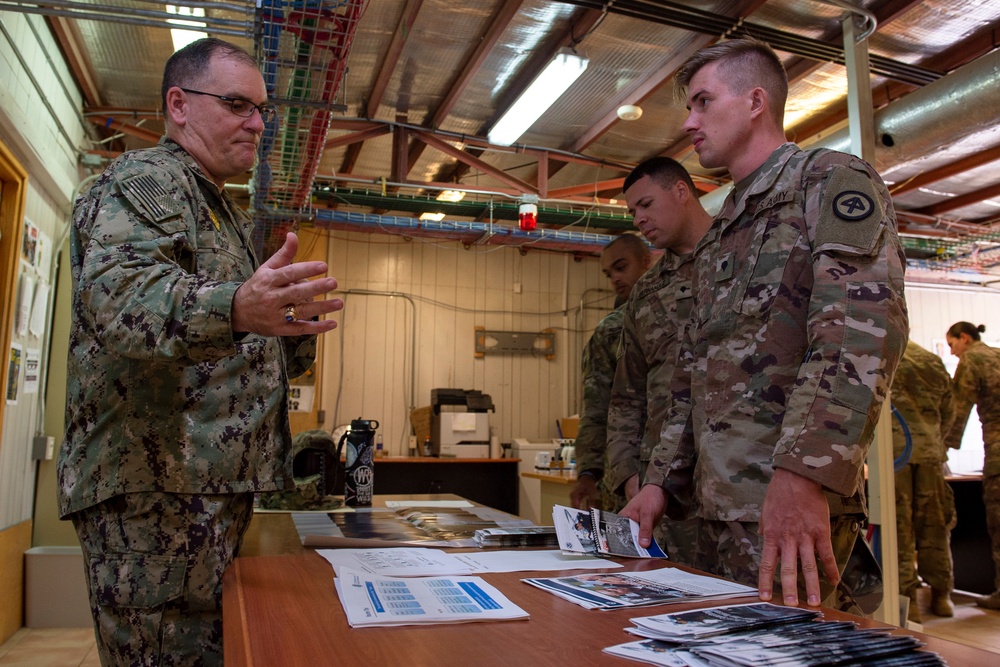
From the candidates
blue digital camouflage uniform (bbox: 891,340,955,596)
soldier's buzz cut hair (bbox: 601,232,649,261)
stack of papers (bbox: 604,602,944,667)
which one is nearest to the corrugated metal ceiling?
soldier's buzz cut hair (bbox: 601,232,649,261)

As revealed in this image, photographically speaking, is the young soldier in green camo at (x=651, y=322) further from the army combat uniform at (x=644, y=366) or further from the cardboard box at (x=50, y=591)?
the cardboard box at (x=50, y=591)

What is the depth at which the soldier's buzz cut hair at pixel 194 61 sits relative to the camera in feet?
4.80

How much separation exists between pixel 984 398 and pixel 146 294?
232 inches

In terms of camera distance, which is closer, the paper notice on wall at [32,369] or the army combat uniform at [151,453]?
the army combat uniform at [151,453]

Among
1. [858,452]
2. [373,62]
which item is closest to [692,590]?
[858,452]

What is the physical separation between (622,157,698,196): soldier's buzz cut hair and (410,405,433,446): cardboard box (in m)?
4.91

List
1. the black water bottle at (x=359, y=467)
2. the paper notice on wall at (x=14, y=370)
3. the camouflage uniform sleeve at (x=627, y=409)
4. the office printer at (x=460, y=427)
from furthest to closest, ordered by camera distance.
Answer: the office printer at (x=460, y=427)
the paper notice on wall at (x=14, y=370)
the camouflage uniform sleeve at (x=627, y=409)
the black water bottle at (x=359, y=467)

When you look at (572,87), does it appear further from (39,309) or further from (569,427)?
(569,427)

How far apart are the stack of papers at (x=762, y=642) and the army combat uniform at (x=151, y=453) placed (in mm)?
734

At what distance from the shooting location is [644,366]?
2.53 metres

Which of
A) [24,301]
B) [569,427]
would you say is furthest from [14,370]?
[569,427]

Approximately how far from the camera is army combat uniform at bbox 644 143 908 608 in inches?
45.2

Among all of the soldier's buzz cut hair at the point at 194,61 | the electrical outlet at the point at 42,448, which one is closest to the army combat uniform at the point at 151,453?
the soldier's buzz cut hair at the point at 194,61

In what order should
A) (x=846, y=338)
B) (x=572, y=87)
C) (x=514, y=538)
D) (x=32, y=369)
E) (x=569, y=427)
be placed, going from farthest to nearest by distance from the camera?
1. (x=569, y=427)
2. (x=572, y=87)
3. (x=32, y=369)
4. (x=514, y=538)
5. (x=846, y=338)
